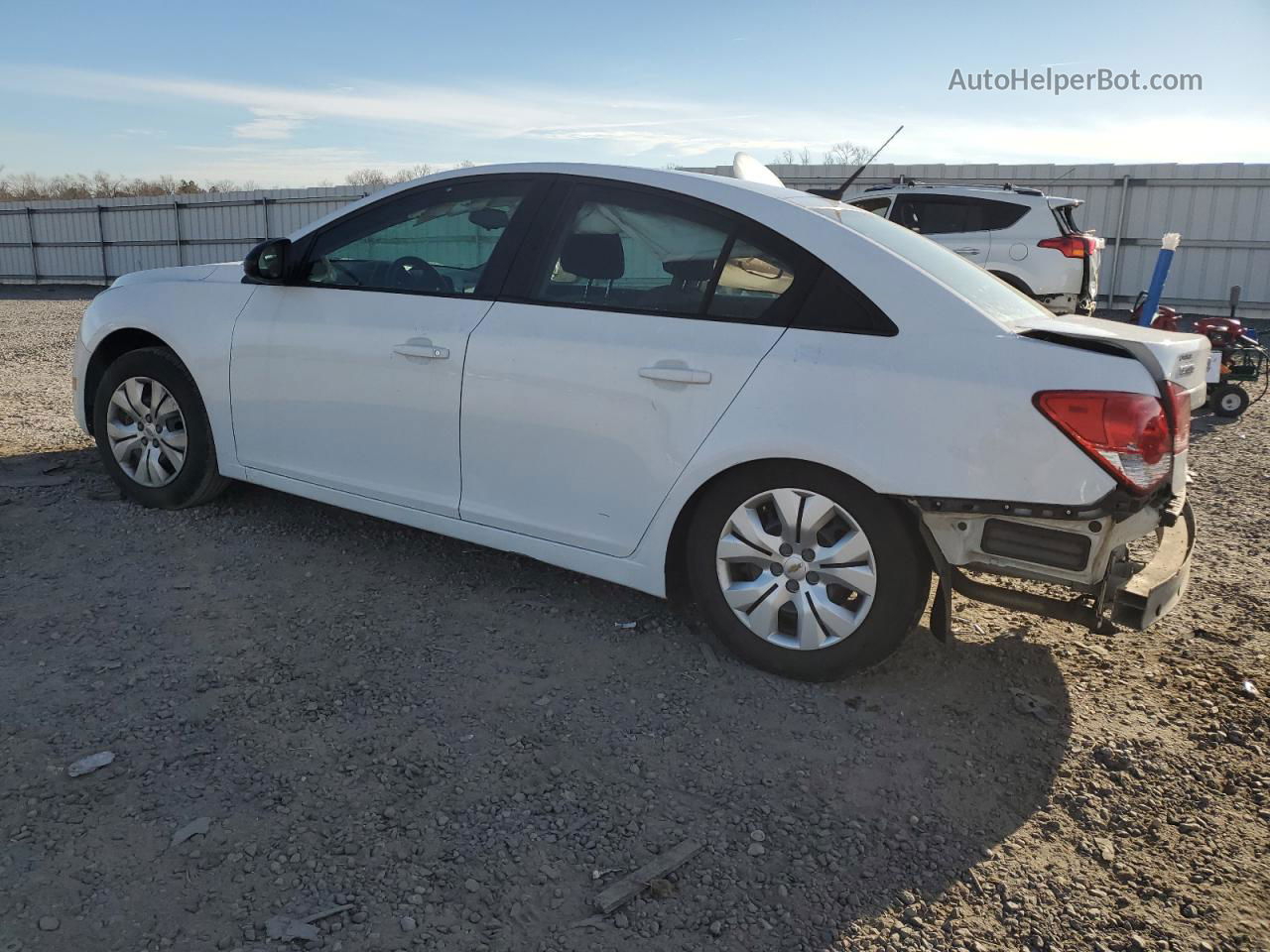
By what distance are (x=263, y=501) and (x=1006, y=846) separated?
3861 mm

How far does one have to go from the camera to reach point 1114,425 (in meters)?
2.92

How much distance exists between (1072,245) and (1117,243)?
7258 millimetres

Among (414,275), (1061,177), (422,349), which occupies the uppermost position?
(1061,177)

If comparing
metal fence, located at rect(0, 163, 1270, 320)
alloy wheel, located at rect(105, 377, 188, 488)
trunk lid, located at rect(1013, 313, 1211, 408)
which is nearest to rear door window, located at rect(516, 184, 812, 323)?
trunk lid, located at rect(1013, 313, 1211, 408)

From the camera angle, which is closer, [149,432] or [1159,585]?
[1159,585]

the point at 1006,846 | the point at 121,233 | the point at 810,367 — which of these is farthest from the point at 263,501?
the point at 121,233

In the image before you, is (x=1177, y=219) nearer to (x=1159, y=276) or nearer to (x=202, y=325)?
(x=1159, y=276)

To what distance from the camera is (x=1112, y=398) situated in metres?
2.93

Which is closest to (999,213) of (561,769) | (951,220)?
(951,220)

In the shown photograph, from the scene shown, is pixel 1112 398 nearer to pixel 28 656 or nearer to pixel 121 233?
pixel 28 656

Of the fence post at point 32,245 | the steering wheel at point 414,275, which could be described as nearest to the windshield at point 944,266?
the steering wheel at point 414,275

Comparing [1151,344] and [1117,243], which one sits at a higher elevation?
[1117,243]

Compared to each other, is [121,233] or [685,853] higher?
[121,233]

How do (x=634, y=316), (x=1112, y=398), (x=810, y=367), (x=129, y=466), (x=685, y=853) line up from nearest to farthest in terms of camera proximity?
(x=685, y=853)
(x=1112, y=398)
(x=810, y=367)
(x=634, y=316)
(x=129, y=466)
